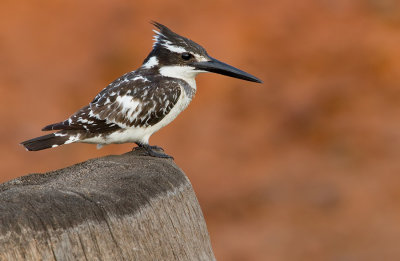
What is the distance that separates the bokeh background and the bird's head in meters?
5.65

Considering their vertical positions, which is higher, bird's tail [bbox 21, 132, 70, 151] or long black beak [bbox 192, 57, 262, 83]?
long black beak [bbox 192, 57, 262, 83]

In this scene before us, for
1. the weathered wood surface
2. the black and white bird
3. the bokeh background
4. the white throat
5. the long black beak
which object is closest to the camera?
the weathered wood surface

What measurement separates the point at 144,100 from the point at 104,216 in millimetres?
2490

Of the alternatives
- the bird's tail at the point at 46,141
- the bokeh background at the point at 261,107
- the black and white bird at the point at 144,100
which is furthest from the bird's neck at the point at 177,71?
the bokeh background at the point at 261,107

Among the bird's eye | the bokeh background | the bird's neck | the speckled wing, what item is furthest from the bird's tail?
the bokeh background

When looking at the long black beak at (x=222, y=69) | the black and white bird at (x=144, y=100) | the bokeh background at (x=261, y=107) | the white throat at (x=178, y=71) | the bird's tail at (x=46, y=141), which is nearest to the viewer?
the bird's tail at (x=46, y=141)

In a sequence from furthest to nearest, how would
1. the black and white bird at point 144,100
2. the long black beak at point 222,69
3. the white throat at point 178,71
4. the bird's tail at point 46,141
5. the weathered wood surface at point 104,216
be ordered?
1. the white throat at point 178,71
2. the long black beak at point 222,69
3. the black and white bird at point 144,100
4. the bird's tail at point 46,141
5. the weathered wood surface at point 104,216

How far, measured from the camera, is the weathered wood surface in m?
2.86

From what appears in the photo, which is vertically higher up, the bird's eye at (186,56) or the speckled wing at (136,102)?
the bird's eye at (186,56)

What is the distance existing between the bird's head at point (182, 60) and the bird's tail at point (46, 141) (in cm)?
108

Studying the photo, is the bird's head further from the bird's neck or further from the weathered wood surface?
the weathered wood surface

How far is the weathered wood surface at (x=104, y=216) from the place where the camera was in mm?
2863

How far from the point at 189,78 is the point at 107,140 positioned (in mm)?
944

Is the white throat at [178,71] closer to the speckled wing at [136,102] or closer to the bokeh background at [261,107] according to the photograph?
the speckled wing at [136,102]
